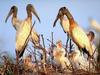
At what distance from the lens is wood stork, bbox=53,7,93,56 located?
32.4ft

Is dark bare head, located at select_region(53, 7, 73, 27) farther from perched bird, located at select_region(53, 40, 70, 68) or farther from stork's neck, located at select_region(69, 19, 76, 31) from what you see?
perched bird, located at select_region(53, 40, 70, 68)

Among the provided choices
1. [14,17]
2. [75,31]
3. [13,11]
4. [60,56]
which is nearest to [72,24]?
[75,31]

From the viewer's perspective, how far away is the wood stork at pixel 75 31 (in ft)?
32.4

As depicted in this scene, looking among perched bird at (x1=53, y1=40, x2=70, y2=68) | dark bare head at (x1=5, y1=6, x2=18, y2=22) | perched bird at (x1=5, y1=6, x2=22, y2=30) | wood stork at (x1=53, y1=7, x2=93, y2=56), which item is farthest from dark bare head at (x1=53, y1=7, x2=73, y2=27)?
dark bare head at (x1=5, y1=6, x2=18, y2=22)

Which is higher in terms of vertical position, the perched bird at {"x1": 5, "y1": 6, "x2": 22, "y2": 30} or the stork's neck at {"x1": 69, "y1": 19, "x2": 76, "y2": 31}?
the perched bird at {"x1": 5, "y1": 6, "x2": 22, "y2": 30}

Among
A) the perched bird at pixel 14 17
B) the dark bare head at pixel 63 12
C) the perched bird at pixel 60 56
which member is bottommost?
the perched bird at pixel 60 56

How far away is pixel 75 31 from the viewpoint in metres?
10.1

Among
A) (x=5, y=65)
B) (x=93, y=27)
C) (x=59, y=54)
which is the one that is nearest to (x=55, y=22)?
(x=59, y=54)

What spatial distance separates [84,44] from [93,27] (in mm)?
3189

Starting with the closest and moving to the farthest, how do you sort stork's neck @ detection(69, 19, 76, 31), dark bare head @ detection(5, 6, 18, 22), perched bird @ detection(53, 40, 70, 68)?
1. perched bird @ detection(53, 40, 70, 68)
2. stork's neck @ detection(69, 19, 76, 31)
3. dark bare head @ detection(5, 6, 18, 22)

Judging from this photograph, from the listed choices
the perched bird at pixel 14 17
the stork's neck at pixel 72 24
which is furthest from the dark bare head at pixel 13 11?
the stork's neck at pixel 72 24

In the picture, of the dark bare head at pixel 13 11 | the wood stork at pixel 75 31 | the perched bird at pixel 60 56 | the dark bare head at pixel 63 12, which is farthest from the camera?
the dark bare head at pixel 13 11

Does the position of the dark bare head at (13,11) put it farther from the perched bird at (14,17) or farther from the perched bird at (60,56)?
the perched bird at (60,56)

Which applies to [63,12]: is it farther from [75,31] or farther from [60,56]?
[60,56]
